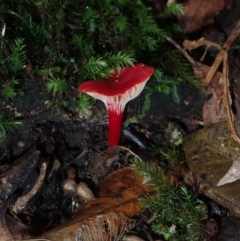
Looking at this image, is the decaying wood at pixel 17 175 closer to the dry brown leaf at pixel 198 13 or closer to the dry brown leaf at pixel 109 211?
the dry brown leaf at pixel 109 211

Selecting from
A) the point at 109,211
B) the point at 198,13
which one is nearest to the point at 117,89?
the point at 109,211

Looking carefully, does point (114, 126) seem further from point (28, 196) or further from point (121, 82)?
point (28, 196)

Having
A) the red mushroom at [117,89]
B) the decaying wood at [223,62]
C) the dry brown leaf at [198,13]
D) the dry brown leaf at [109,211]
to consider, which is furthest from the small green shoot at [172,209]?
the dry brown leaf at [198,13]

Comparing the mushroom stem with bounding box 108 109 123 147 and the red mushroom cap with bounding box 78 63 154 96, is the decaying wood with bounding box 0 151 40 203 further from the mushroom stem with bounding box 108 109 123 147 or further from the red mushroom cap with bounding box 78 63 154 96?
the red mushroom cap with bounding box 78 63 154 96

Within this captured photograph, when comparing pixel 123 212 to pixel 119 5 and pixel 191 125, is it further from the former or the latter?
pixel 119 5

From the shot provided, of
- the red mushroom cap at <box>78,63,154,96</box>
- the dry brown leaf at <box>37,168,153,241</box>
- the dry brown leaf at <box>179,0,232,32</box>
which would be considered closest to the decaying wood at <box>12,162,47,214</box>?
the dry brown leaf at <box>37,168,153,241</box>

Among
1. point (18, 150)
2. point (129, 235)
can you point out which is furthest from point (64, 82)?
point (129, 235)
